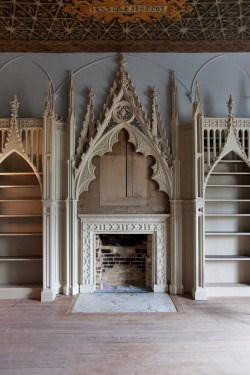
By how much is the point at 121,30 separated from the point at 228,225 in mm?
3483

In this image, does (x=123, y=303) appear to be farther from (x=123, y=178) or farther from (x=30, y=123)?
(x=30, y=123)

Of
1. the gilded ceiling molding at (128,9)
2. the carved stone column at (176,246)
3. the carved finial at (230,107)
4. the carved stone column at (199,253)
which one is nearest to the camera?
the gilded ceiling molding at (128,9)

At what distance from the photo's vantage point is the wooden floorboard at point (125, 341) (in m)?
2.33

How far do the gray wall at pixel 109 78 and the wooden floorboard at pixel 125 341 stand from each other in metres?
2.88

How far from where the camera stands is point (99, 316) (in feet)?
10.9

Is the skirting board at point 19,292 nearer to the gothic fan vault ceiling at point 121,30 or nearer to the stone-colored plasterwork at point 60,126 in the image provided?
the stone-colored plasterwork at point 60,126

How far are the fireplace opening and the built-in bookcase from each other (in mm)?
1054

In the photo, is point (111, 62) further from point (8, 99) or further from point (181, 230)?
point (181, 230)

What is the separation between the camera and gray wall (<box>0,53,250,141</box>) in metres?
4.30

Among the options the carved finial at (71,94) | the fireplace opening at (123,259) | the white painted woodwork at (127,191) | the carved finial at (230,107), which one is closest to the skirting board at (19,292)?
the white painted woodwork at (127,191)

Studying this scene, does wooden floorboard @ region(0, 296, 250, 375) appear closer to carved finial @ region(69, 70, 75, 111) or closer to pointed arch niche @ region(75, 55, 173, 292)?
pointed arch niche @ region(75, 55, 173, 292)

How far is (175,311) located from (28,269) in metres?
2.41

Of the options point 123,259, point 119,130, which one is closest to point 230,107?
point 119,130

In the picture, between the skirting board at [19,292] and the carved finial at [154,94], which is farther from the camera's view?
the carved finial at [154,94]
